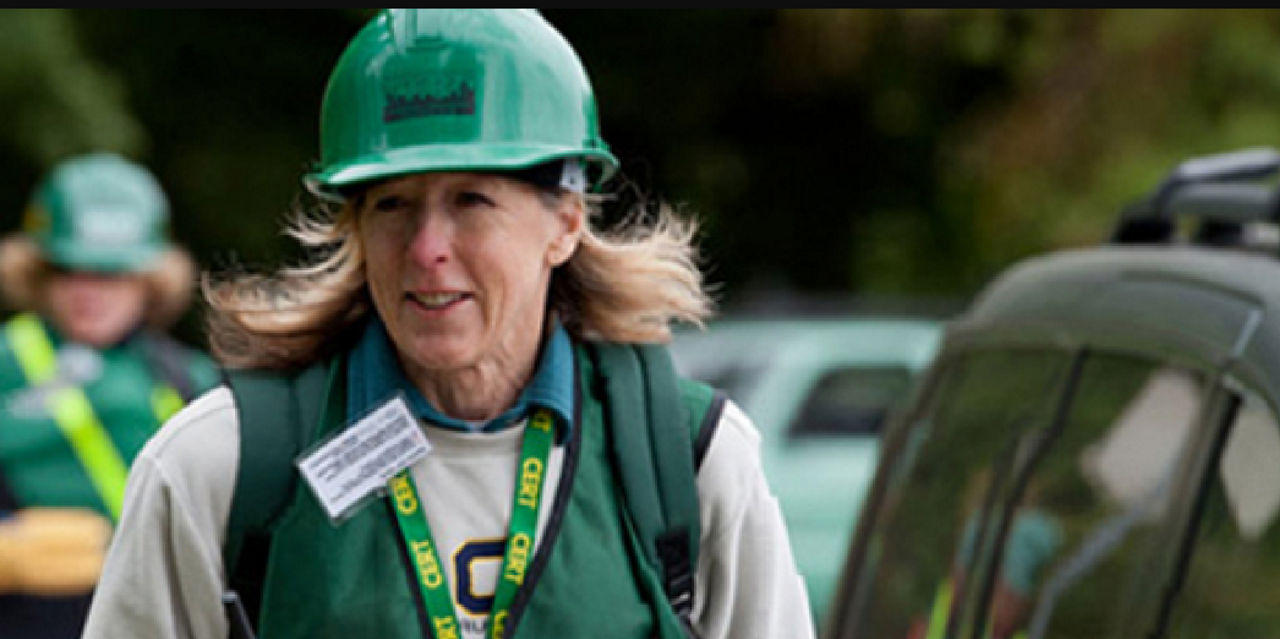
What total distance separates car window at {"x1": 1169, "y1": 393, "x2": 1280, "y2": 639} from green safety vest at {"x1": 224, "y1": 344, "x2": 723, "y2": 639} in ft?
2.39

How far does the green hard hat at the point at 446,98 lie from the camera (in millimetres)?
3354

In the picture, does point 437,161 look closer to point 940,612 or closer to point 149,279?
point 940,612

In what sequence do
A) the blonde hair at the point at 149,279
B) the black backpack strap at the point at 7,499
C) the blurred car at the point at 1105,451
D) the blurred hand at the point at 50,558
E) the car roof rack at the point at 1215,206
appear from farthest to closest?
the blonde hair at the point at 149,279 < the black backpack strap at the point at 7,499 < the blurred hand at the point at 50,558 < the car roof rack at the point at 1215,206 < the blurred car at the point at 1105,451

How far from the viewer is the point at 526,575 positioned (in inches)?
133

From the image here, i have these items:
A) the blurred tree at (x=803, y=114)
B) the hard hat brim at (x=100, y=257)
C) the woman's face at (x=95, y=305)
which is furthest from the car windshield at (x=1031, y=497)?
the blurred tree at (x=803, y=114)

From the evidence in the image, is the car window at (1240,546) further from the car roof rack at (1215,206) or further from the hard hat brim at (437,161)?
the hard hat brim at (437,161)

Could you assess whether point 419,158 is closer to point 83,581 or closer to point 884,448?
point 884,448

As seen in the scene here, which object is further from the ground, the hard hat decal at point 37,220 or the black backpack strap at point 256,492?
the black backpack strap at point 256,492

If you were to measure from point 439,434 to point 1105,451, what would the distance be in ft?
4.08

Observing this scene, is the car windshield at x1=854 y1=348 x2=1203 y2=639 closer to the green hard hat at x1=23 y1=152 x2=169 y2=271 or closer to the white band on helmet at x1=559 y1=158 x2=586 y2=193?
the white band on helmet at x1=559 y1=158 x2=586 y2=193

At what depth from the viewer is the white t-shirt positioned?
3332 mm

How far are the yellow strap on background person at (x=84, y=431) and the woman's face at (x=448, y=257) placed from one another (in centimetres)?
346

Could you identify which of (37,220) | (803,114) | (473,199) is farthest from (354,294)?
(803,114)

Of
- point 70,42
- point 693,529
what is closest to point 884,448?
point 693,529
